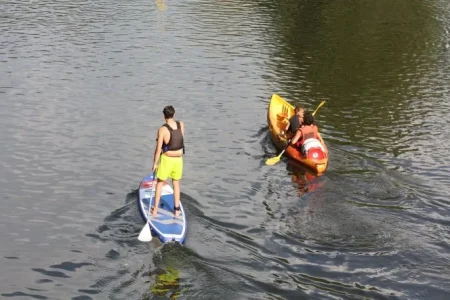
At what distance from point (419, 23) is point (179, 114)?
2360cm

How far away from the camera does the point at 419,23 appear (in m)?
42.3

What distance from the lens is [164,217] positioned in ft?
48.3

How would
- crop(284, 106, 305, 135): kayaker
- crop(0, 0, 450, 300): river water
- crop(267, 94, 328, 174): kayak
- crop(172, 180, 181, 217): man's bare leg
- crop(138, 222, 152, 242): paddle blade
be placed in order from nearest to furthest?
crop(0, 0, 450, 300): river water, crop(138, 222, 152, 242): paddle blade, crop(172, 180, 181, 217): man's bare leg, crop(267, 94, 328, 174): kayak, crop(284, 106, 305, 135): kayaker

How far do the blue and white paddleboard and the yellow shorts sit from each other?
0.60m

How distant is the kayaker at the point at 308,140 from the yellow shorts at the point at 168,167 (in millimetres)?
5634

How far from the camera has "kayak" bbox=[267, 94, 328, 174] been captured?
61.5 feet

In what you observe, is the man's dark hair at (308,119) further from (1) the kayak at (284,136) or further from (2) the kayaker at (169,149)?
(2) the kayaker at (169,149)

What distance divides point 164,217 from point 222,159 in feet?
18.3

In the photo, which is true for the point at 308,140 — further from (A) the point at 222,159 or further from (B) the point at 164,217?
(B) the point at 164,217

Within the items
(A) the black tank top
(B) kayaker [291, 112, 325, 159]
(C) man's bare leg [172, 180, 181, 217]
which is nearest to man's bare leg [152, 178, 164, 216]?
(C) man's bare leg [172, 180, 181, 217]

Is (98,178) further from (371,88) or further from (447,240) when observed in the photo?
(371,88)

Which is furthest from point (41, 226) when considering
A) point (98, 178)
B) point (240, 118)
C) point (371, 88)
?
point (371, 88)

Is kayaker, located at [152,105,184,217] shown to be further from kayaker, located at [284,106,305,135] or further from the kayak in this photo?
kayaker, located at [284,106,305,135]

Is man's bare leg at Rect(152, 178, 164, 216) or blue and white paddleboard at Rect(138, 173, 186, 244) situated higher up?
man's bare leg at Rect(152, 178, 164, 216)
